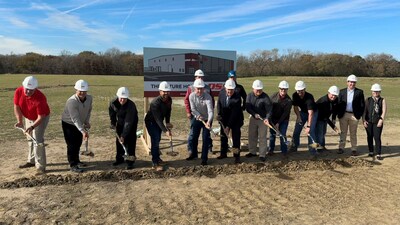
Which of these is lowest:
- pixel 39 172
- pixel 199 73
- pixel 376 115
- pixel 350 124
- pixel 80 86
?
pixel 39 172

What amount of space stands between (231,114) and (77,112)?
330 centimetres

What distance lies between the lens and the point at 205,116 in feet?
25.7

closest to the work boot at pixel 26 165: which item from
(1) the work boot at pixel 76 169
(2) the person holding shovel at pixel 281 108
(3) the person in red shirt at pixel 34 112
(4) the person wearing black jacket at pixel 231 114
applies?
(3) the person in red shirt at pixel 34 112

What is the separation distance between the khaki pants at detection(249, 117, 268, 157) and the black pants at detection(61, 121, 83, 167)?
393 cm

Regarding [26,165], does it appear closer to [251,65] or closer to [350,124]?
[350,124]

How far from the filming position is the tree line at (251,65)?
76.8m

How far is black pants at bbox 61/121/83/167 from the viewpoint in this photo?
7.02 m

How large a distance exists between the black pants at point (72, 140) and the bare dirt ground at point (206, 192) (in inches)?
12.0

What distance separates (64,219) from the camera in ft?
16.4

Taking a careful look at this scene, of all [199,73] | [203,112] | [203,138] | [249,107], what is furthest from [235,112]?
[199,73]

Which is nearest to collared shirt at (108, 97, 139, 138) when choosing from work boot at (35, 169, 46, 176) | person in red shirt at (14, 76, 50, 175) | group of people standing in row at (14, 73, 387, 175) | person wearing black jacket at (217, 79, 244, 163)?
group of people standing in row at (14, 73, 387, 175)

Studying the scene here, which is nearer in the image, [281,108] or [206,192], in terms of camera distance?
[206,192]

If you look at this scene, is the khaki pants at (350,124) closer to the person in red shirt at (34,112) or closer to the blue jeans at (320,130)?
the blue jeans at (320,130)

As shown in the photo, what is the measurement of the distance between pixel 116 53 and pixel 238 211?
96.3 m
